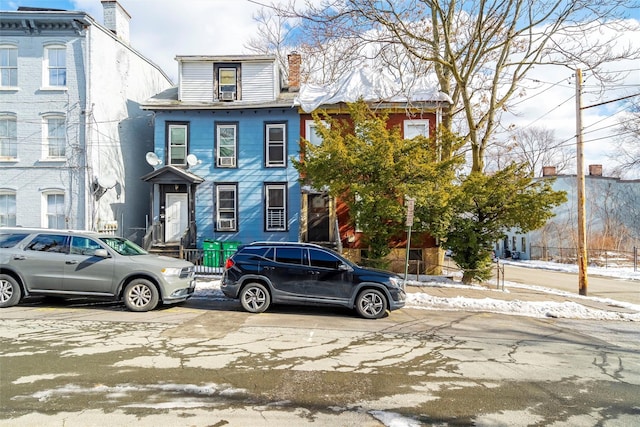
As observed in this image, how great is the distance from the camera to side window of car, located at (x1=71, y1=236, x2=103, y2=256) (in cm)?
897

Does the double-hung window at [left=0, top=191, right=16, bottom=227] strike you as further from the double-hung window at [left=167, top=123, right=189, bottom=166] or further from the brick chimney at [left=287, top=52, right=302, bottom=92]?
the brick chimney at [left=287, top=52, right=302, bottom=92]

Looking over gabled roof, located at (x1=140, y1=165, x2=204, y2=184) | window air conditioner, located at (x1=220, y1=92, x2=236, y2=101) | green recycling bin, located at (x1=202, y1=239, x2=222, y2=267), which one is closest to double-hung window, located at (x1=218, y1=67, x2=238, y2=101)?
window air conditioner, located at (x1=220, y1=92, x2=236, y2=101)

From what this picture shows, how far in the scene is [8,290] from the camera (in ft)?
29.1

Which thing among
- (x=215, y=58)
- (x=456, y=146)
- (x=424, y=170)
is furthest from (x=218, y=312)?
(x=215, y=58)

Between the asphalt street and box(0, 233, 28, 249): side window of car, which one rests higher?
box(0, 233, 28, 249): side window of car

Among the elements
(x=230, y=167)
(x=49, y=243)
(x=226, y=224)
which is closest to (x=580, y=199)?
(x=230, y=167)

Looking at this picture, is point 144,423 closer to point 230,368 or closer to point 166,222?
point 230,368

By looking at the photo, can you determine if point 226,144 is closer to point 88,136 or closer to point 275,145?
point 275,145

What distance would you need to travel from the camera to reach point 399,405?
14.6ft

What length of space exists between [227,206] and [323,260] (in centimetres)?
→ 1053

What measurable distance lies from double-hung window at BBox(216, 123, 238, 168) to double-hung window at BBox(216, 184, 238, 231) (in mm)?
1095

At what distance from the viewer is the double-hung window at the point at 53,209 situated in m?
17.1

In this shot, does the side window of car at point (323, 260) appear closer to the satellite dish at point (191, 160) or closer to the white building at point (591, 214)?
the satellite dish at point (191, 160)

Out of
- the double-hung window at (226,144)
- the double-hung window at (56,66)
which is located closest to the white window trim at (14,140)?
the double-hung window at (56,66)
